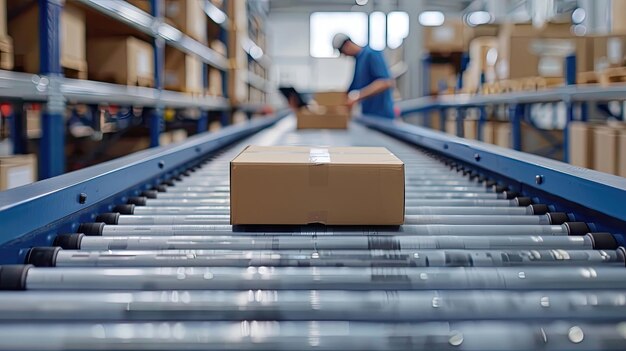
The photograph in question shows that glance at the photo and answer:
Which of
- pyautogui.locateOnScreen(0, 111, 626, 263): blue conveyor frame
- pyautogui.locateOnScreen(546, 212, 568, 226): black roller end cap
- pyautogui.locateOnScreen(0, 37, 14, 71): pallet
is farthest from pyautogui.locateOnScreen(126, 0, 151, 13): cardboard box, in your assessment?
pyautogui.locateOnScreen(546, 212, 568, 226): black roller end cap

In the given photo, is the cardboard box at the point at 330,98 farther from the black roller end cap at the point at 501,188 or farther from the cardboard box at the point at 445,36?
the black roller end cap at the point at 501,188

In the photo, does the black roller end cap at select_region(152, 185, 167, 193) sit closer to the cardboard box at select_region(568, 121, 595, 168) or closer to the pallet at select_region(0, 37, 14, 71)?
the pallet at select_region(0, 37, 14, 71)

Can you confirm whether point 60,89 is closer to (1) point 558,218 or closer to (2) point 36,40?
(2) point 36,40

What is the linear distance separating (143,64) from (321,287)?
11.1 ft

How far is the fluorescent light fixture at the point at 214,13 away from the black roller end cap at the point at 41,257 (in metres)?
5.11

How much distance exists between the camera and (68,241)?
124 centimetres

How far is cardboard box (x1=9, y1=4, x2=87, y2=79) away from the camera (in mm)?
2609

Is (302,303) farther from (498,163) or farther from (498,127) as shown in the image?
(498,127)

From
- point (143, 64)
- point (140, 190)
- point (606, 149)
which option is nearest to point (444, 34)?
point (606, 149)

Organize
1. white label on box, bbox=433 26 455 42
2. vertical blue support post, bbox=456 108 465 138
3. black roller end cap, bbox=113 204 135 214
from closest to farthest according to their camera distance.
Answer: black roller end cap, bbox=113 204 135 214
white label on box, bbox=433 26 455 42
vertical blue support post, bbox=456 108 465 138

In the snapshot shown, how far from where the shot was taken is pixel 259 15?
1171 cm

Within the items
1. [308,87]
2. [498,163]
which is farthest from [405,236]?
[308,87]

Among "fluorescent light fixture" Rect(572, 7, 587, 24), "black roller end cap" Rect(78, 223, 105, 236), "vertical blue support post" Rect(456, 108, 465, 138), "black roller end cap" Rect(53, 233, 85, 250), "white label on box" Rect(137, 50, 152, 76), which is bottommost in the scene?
"black roller end cap" Rect(53, 233, 85, 250)

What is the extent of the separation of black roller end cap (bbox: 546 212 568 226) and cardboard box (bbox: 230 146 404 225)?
368 millimetres
